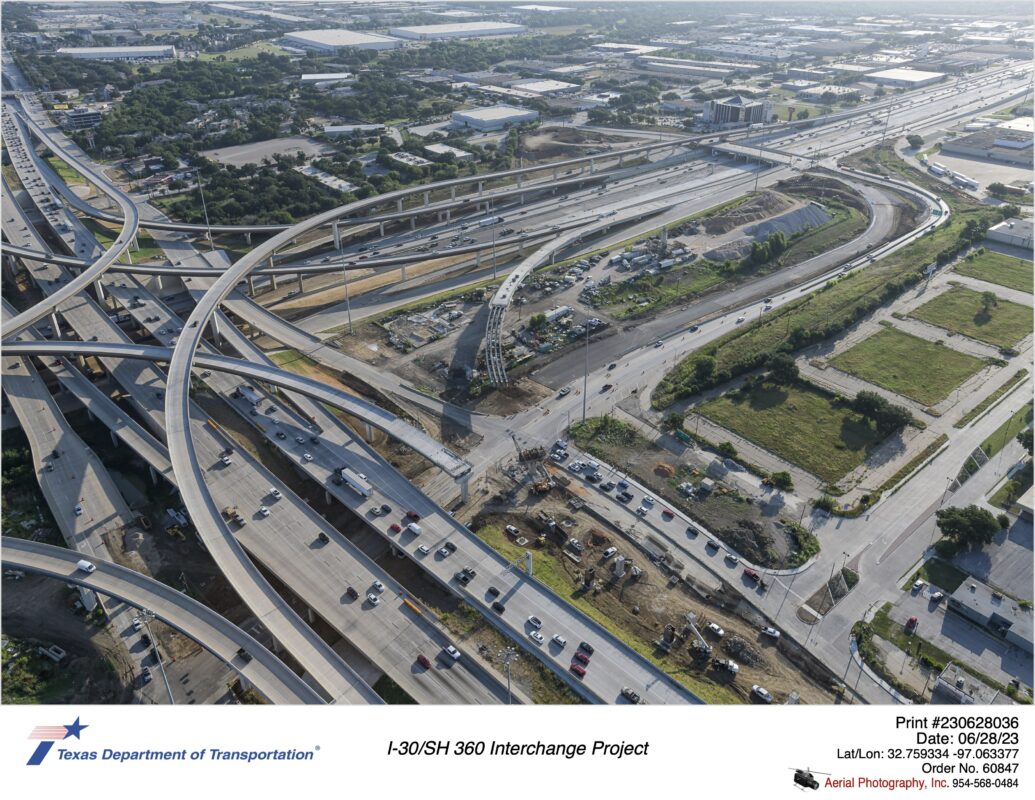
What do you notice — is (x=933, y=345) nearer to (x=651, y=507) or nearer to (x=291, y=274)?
(x=651, y=507)

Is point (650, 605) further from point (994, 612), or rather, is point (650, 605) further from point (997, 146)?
point (997, 146)

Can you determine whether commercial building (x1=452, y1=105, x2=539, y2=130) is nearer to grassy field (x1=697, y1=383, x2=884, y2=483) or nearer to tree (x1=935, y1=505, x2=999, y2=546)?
grassy field (x1=697, y1=383, x2=884, y2=483)

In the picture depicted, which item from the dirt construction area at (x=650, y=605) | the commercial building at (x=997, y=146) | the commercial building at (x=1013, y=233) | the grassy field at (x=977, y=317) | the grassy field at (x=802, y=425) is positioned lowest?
the dirt construction area at (x=650, y=605)

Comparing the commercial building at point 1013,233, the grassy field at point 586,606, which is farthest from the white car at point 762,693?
the commercial building at point 1013,233

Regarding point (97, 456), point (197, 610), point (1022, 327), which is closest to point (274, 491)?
point (197, 610)

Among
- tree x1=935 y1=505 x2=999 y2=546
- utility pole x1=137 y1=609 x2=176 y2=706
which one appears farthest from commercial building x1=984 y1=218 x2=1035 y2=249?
utility pole x1=137 y1=609 x2=176 y2=706
